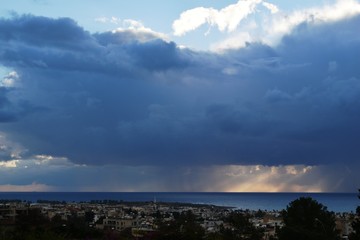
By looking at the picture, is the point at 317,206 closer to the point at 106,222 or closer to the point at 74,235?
the point at 74,235

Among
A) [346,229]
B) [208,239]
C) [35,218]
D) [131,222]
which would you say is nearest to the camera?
[208,239]

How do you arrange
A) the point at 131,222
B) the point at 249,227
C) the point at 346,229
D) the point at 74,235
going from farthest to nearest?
the point at 131,222 < the point at 346,229 < the point at 249,227 < the point at 74,235

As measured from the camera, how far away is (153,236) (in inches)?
807

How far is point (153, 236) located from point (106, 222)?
61439 millimetres

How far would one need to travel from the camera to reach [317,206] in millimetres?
39531

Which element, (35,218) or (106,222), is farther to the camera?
(106,222)

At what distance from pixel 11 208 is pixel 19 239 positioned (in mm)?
63122

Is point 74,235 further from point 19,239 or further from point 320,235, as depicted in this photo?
point 320,235

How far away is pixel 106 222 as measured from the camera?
80000mm

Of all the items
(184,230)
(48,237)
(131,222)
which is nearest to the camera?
(48,237)

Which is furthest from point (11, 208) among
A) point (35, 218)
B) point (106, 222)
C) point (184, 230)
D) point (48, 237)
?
point (48, 237)

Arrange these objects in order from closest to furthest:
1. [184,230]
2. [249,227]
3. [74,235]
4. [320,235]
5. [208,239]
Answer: [208,239], [184,230], [74,235], [320,235], [249,227]

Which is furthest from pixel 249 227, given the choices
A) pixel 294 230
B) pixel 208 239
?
pixel 208 239

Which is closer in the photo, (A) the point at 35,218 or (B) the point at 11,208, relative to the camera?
(A) the point at 35,218
